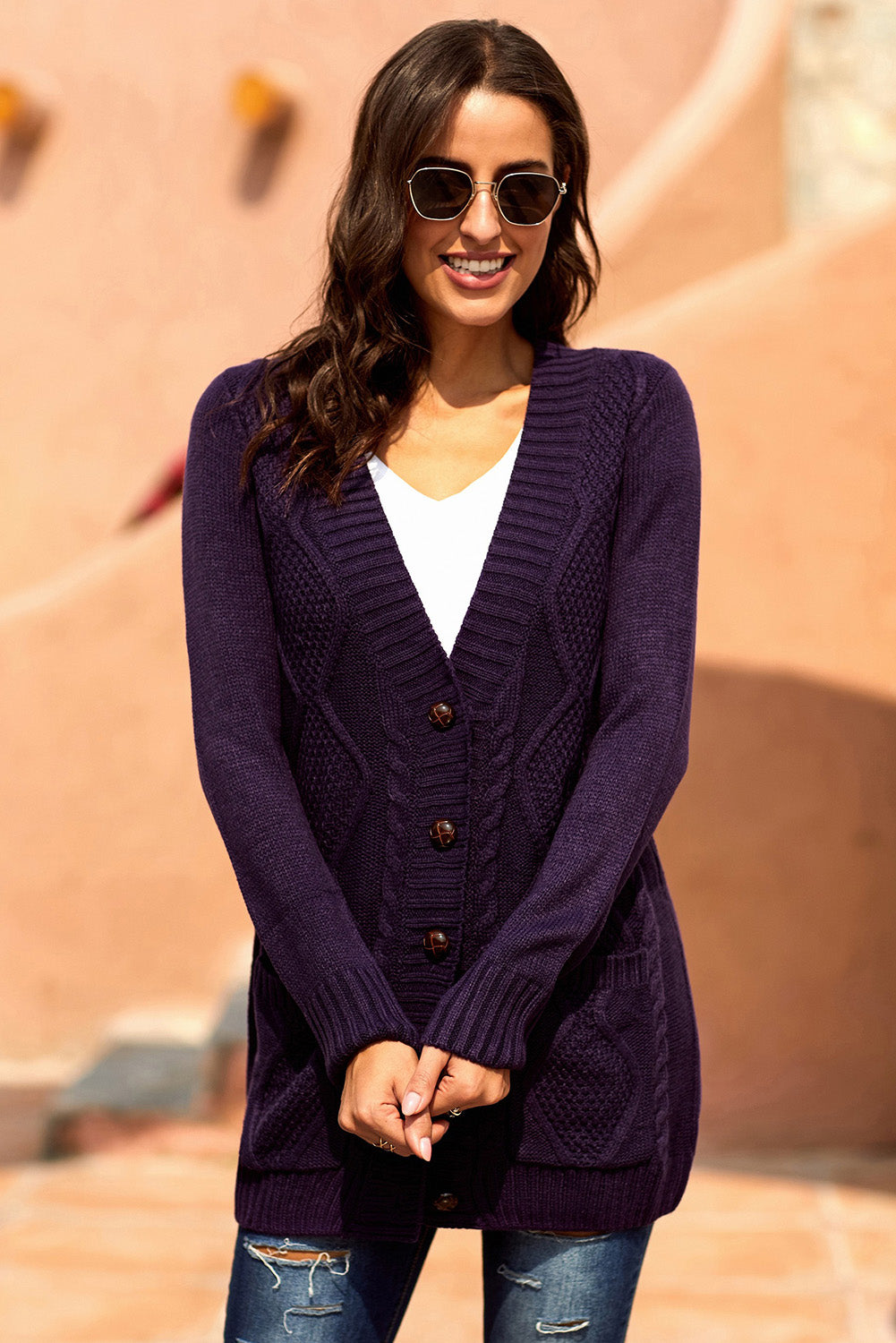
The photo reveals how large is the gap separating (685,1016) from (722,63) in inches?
215

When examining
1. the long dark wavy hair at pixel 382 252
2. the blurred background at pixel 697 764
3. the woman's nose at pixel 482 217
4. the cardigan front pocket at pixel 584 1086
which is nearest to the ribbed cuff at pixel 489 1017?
the cardigan front pocket at pixel 584 1086

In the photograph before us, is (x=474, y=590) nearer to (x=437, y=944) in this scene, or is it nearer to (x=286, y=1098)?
(x=437, y=944)

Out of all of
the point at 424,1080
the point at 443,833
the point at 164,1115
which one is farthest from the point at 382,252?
the point at 164,1115

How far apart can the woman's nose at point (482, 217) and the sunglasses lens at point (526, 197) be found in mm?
13

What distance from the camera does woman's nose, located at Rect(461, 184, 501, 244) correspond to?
1.72 metres

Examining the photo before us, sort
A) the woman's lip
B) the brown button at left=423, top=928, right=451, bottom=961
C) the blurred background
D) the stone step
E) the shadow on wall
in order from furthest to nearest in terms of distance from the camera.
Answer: the stone step < the shadow on wall < the blurred background < the woman's lip < the brown button at left=423, top=928, right=451, bottom=961

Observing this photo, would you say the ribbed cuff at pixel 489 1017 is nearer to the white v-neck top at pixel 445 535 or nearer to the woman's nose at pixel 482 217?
the white v-neck top at pixel 445 535

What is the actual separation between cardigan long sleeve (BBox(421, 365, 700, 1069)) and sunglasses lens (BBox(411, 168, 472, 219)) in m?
0.33

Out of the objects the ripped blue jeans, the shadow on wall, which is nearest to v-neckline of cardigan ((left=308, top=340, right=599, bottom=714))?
the ripped blue jeans

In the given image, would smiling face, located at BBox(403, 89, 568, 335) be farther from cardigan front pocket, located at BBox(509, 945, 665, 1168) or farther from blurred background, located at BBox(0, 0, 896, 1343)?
blurred background, located at BBox(0, 0, 896, 1343)

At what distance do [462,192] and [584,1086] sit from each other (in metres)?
1.03

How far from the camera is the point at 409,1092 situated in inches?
59.8

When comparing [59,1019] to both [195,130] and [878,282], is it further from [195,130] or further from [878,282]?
[195,130]

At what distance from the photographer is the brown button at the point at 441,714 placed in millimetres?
1671
